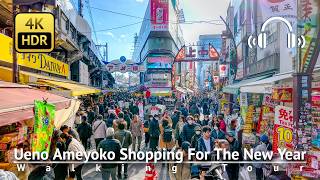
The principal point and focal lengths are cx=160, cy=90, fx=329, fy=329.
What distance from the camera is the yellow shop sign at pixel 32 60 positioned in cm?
1067

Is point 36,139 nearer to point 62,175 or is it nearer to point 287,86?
point 62,175

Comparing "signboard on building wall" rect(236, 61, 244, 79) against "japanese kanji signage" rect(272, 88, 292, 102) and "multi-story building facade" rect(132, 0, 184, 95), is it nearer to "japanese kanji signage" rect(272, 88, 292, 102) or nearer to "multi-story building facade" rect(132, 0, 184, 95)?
"japanese kanji signage" rect(272, 88, 292, 102)

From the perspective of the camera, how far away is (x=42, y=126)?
5.80 m

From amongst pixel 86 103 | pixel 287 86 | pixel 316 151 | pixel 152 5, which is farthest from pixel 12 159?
pixel 152 5

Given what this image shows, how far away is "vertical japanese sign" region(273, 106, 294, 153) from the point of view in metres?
7.43

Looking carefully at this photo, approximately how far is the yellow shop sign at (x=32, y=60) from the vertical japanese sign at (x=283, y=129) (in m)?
8.45

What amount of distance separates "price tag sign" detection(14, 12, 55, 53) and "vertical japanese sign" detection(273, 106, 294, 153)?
5.81 m

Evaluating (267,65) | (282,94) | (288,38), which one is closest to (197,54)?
(267,65)

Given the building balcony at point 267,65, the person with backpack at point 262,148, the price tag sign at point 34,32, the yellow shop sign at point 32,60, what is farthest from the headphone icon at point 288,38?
the yellow shop sign at point 32,60

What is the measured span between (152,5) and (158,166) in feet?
189

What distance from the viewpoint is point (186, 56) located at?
1417 inches

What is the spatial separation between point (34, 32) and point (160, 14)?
193ft

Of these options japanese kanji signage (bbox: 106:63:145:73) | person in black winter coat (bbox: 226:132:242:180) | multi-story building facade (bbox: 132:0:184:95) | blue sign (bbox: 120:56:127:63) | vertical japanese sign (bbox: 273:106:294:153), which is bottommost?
person in black winter coat (bbox: 226:132:242:180)

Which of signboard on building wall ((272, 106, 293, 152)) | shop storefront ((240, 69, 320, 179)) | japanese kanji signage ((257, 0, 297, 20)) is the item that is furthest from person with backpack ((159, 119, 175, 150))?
japanese kanji signage ((257, 0, 297, 20))
